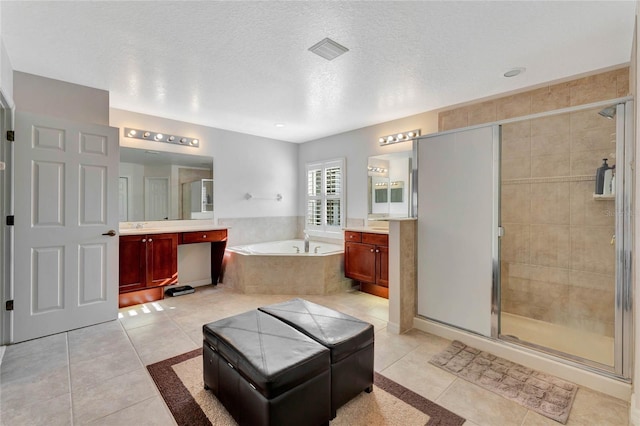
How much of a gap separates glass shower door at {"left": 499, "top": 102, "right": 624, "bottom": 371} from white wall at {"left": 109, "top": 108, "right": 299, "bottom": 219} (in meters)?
3.73

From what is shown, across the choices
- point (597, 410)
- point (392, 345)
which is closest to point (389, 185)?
point (392, 345)

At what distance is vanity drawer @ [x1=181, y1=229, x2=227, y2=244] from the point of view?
409cm

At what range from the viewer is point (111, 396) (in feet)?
6.40

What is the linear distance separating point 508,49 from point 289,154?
4.09 meters

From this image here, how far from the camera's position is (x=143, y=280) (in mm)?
3707

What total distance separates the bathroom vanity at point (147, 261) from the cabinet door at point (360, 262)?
2.19 metres

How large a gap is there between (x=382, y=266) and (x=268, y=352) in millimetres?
2626

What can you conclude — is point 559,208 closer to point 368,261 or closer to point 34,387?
point 368,261

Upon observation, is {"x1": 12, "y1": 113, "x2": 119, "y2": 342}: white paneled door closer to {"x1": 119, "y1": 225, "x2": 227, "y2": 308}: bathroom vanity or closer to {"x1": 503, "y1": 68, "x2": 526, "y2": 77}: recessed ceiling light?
{"x1": 119, "y1": 225, "x2": 227, "y2": 308}: bathroom vanity

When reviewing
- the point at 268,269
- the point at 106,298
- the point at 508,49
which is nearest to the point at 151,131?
the point at 106,298

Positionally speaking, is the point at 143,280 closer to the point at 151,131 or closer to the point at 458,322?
the point at 151,131

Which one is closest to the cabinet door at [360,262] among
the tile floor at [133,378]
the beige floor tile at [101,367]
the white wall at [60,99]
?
the tile floor at [133,378]

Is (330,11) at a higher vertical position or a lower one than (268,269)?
higher

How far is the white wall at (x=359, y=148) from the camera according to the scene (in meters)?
4.26
